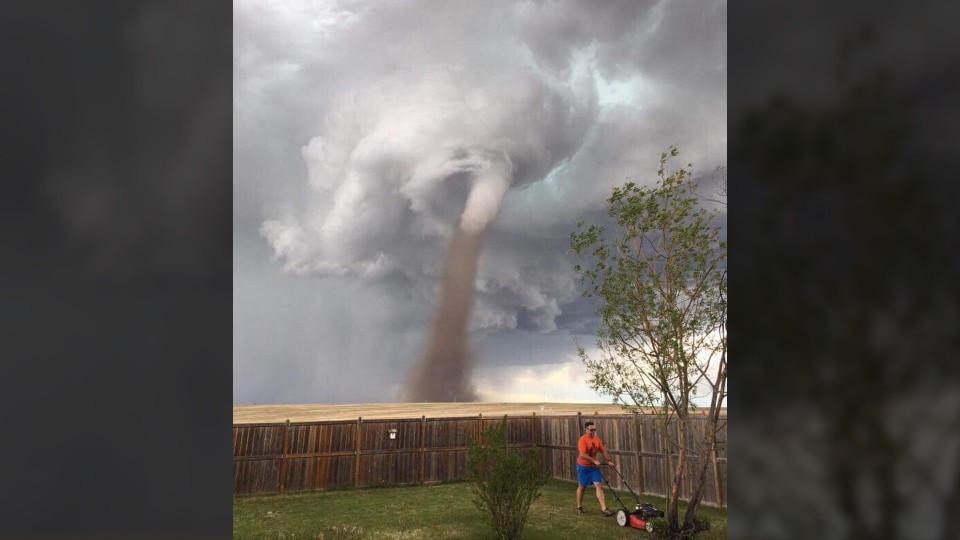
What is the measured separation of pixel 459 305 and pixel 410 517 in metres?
9.24

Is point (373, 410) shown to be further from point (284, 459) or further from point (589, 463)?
point (589, 463)

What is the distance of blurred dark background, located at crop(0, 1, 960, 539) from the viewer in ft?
2.50

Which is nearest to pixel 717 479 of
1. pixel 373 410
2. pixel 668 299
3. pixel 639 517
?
pixel 639 517

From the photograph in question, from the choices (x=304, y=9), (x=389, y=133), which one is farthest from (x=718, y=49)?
(x=304, y=9)

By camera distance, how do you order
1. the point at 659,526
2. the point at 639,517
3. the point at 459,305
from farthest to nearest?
the point at 459,305
the point at 639,517
the point at 659,526

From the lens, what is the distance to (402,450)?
9.46 metres

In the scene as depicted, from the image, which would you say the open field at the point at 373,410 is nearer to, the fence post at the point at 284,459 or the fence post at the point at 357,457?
the fence post at the point at 357,457

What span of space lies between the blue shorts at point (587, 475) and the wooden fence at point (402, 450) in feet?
3.55

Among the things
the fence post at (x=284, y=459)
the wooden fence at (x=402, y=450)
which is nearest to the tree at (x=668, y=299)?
the wooden fence at (x=402, y=450)
